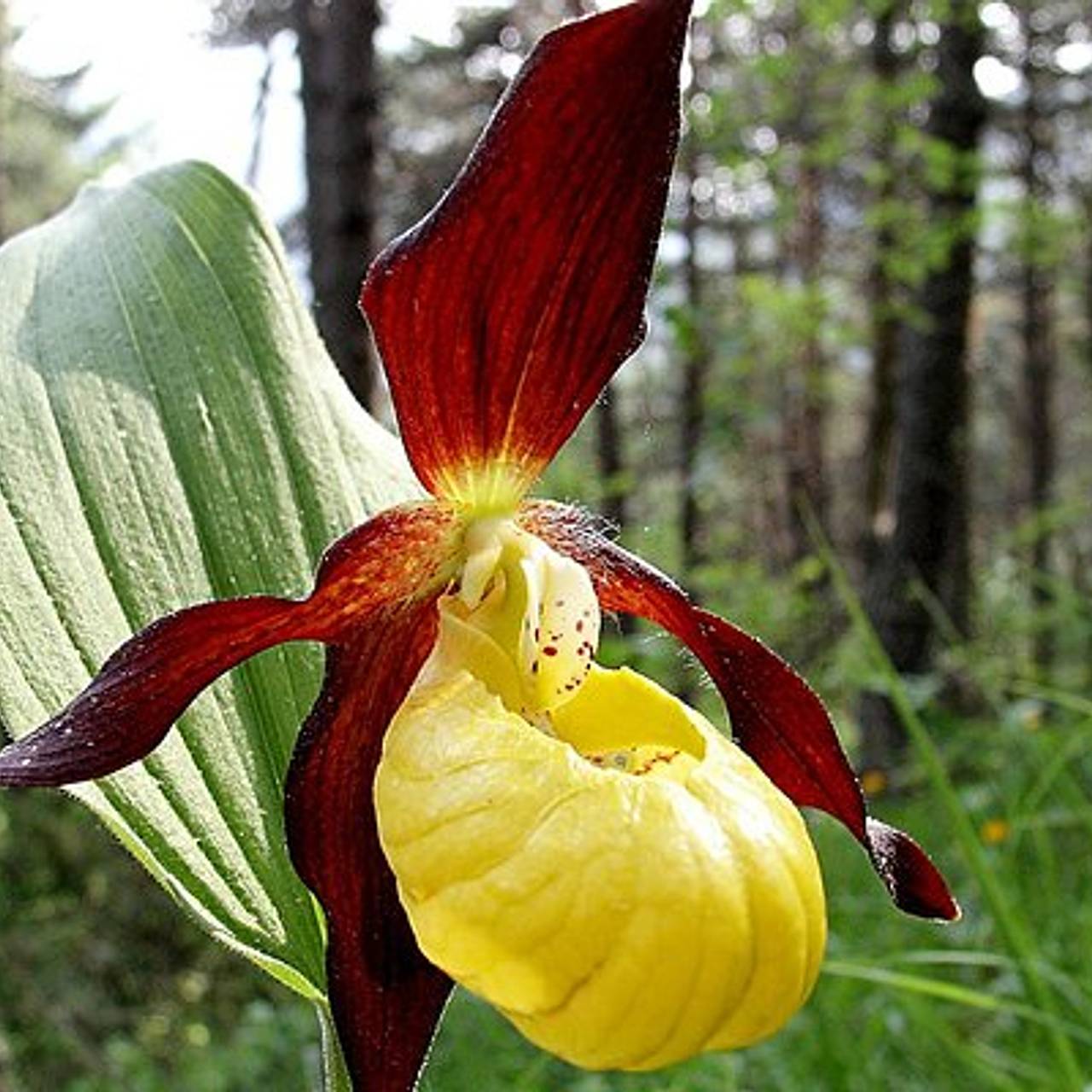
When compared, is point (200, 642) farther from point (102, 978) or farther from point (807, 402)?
point (807, 402)

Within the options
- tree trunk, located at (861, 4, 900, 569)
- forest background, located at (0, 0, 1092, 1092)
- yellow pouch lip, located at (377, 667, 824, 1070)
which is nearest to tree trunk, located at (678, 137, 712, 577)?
forest background, located at (0, 0, 1092, 1092)

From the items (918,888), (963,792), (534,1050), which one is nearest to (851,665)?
(963,792)

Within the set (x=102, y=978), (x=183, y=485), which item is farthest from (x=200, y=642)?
(x=102, y=978)

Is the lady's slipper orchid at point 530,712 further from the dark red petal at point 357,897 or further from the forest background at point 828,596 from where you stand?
the forest background at point 828,596

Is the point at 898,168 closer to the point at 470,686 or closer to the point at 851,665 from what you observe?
the point at 851,665

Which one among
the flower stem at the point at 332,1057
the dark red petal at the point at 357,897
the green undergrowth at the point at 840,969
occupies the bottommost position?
the green undergrowth at the point at 840,969

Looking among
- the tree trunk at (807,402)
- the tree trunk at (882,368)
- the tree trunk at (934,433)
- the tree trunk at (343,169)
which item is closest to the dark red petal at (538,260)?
the tree trunk at (343,169)

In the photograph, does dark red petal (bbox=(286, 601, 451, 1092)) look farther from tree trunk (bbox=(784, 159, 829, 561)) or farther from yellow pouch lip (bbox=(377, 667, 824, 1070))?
tree trunk (bbox=(784, 159, 829, 561))
